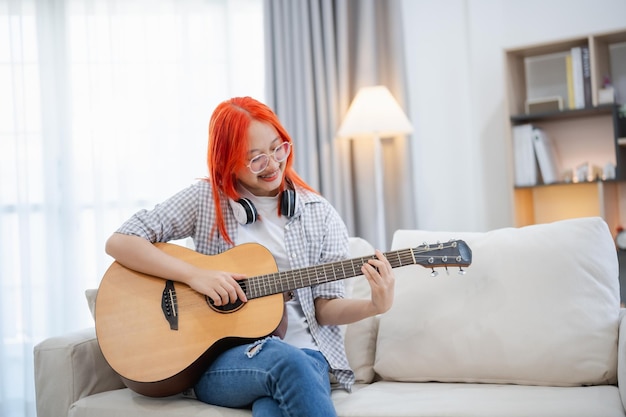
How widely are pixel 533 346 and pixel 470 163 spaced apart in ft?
5.68

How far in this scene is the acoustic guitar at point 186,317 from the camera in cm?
159

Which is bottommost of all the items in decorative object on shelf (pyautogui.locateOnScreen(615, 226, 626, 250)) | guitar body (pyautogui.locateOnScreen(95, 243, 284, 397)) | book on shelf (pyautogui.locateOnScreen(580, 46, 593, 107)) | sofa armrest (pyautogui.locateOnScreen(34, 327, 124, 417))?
sofa armrest (pyautogui.locateOnScreen(34, 327, 124, 417))

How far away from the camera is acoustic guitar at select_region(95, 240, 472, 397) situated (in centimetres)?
159

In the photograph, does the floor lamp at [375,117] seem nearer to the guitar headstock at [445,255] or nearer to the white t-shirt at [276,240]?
the white t-shirt at [276,240]

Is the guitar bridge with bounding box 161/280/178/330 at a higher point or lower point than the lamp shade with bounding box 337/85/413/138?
lower

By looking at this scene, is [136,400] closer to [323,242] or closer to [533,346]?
[323,242]

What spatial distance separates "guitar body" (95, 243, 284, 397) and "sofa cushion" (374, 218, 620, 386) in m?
0.42

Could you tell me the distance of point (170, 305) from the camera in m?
1.66

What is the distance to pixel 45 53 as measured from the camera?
10.9 ft

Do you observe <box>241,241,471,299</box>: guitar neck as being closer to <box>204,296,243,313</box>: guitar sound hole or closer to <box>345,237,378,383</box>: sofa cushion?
<box>204,296,243,313</box>: guitar sound hole

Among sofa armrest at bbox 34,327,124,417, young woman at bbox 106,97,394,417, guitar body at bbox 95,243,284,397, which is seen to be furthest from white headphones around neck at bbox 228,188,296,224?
sofa armrest at bbox 34,327,124,417

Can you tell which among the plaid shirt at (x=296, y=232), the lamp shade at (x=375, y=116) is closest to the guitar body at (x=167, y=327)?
the plaid shirt at (x=296, y=232)

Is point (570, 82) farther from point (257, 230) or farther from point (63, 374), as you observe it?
point (63, 374)

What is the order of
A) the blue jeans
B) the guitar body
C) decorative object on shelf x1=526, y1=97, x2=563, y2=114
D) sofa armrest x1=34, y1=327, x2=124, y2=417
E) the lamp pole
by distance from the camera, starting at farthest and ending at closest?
1. the lamp pole
2. decorative object on shelf x1=526, y1=97, x2=563, y2=114
3. sofa armrest x1=34, y1=327, x2=124, y2=417
4. the guitar body
5. the blue jeans
